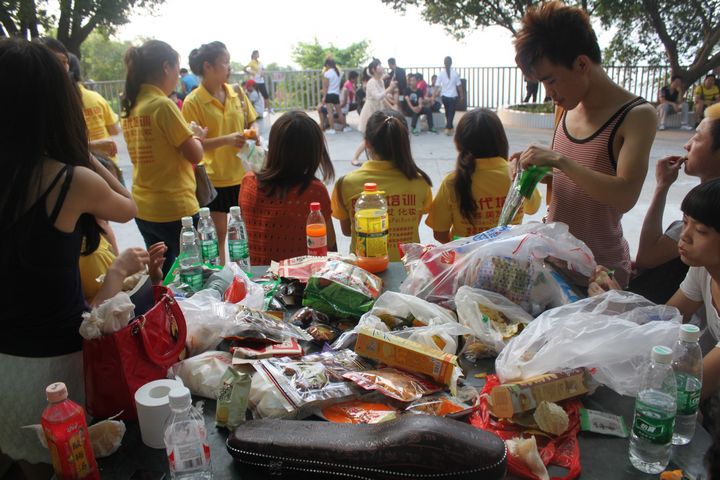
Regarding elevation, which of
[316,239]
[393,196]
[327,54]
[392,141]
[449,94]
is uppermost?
[327,54]

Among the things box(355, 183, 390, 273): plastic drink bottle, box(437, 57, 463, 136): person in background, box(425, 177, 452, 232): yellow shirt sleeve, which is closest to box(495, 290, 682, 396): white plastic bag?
box(355, 183, 390, 273): plastic drink bottle

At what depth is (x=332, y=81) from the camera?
12.1 m

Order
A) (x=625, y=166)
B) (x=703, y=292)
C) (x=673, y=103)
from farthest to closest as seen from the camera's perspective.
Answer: (x=673, y=103), (x=625, y=166), (x=703, y=292)

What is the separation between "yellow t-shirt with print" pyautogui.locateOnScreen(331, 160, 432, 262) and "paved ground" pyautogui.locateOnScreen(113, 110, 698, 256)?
209 cm

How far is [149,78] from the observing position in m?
3.44

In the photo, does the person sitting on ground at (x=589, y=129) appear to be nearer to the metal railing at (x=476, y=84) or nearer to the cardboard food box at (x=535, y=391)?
the cardboard food box at (x=535, y=391)

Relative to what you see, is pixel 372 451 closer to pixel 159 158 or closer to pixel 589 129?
pixel 589 129

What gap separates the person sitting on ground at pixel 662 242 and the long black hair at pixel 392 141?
1139mm

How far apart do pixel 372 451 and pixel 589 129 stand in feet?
5.51

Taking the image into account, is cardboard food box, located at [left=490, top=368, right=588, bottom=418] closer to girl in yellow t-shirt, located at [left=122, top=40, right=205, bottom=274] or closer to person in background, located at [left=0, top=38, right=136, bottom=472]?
person in background, located at [left=0, top=38, right=136, bottom=472]

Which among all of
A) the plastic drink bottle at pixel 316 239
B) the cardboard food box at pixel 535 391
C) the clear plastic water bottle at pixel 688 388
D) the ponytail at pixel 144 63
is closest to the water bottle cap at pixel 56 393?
the cardboard food box at pixel 535 391

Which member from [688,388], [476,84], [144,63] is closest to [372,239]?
[688,388]

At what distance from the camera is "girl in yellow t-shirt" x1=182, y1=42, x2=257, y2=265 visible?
4043 millimetres

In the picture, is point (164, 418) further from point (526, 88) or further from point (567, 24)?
point (526, 88)
